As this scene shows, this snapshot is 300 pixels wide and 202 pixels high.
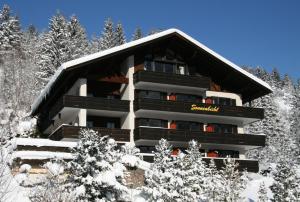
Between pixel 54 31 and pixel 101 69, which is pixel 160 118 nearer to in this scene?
pixel 101 69

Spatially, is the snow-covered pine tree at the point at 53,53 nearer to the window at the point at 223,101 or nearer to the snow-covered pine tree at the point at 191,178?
the window at the point at 223,101

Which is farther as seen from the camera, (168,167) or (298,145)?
(298,145)

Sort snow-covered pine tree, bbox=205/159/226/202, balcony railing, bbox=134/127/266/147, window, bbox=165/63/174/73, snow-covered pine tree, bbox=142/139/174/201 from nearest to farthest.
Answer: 1. snow-covered pine tree, bbox=142/139/174/201
2. snow-covered pine tree, bbox=205/159/226/202
3. balcony railing, bbox=134/127/266/147
4. window, bbox=165/63/174/73

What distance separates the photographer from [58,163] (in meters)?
18.5

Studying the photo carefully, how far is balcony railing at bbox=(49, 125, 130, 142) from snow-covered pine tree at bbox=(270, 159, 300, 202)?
11.8 meters

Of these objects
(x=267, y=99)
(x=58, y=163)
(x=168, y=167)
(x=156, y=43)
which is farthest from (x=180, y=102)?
(x=267, y=99)

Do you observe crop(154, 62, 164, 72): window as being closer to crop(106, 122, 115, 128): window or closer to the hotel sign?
the hotel sign

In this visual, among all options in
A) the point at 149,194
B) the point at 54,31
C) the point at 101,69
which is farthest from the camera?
the point at 54,31

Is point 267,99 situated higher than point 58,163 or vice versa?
point 267,99

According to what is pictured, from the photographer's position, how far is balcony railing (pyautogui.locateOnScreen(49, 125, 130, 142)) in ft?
108

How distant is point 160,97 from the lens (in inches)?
1512

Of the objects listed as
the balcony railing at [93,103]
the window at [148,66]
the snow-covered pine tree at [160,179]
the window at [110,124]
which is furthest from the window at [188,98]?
the snow-covered pine tree at [160,179]

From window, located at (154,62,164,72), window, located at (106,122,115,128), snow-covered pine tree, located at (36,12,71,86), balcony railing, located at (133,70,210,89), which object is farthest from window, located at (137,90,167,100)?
snow-covered pine tree, located at (36,12,71,86)

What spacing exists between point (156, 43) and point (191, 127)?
7.40 m
